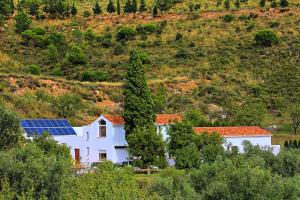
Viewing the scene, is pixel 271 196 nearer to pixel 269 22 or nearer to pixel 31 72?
pixel 31 72

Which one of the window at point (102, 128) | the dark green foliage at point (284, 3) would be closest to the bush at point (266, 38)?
the dark green foliage at point (284, 3)

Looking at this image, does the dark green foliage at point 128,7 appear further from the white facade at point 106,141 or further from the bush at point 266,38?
the white facade at point 106,141

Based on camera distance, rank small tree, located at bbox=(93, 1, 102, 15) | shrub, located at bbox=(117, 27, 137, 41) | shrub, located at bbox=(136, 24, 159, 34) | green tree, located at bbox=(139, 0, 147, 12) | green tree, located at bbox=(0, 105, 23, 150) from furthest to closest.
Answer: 1. green tree, located at bbox=(139, 0, 147, 12)
2. small tree, located at bbox=(93, 1, 102, 15)
3. shrub, located at bbox=(136, 24, 159, 34)
4. shrub, located at bbox=(117, 27, 137, 41)
5. green tree, located at bbox=(0, 105, 23, 150)

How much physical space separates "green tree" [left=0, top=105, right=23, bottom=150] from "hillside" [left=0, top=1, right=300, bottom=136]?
2403cm

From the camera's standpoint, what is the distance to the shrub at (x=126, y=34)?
8669cm

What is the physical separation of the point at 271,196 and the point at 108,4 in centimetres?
7126

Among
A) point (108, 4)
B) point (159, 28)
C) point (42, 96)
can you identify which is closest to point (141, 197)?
point (42, 96)

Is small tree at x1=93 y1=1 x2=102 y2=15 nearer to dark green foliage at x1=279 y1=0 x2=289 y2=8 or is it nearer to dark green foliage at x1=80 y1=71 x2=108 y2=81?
dark green foliage at x1=80 y1=71 x2=108 y2=81

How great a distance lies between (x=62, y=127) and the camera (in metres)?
52.8

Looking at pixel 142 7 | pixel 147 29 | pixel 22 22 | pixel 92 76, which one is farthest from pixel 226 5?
pixel 22 22

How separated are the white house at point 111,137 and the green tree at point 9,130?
1130 cm

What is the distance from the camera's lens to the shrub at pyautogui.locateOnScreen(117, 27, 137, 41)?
86688 millimetres

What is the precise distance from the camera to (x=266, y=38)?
268ft

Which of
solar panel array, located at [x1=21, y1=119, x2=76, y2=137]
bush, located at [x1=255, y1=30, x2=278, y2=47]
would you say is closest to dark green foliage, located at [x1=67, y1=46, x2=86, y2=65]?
bush, located at [x1=255, y1=30, x2=278, y2=47]
